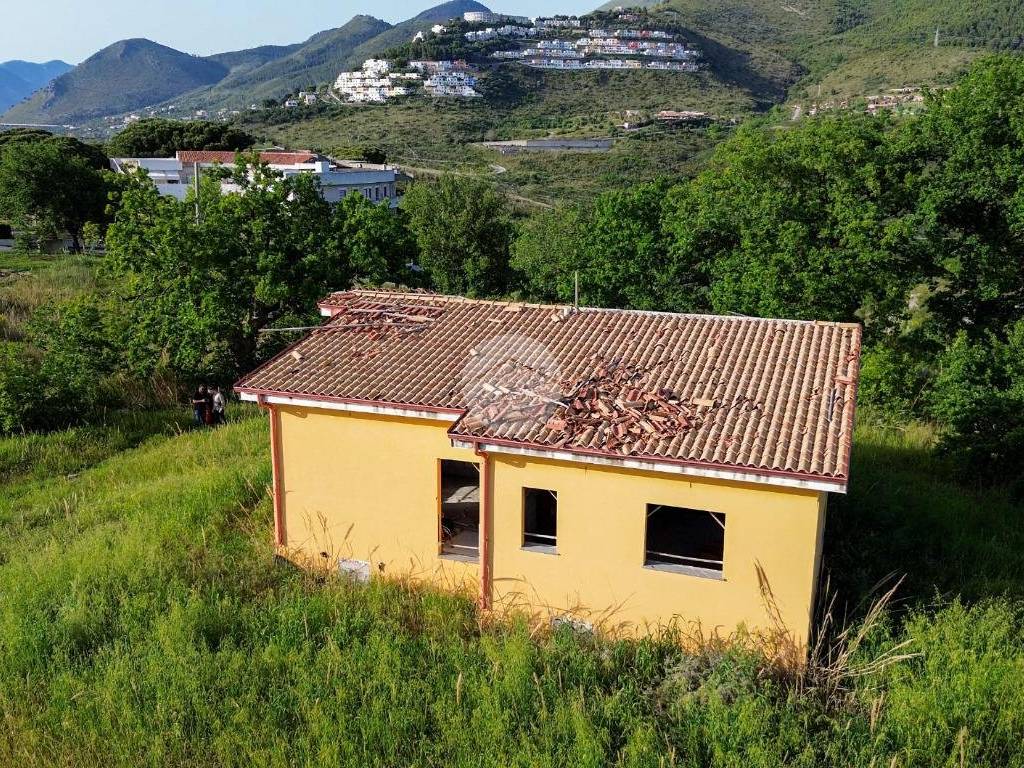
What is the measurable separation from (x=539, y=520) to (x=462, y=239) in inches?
925

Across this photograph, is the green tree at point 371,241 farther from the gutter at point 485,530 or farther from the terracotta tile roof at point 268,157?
the terracotta tile roof at point 268,157

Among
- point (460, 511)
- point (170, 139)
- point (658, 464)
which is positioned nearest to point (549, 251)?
point (460, 511)

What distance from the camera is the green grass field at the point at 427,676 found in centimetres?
826

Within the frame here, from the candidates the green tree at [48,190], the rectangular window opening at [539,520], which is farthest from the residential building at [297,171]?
the rectangular window opening at [539,520]

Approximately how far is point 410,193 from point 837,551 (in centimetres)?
2849

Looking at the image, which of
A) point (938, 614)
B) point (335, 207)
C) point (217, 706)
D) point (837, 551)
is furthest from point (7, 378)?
point (938, 614)

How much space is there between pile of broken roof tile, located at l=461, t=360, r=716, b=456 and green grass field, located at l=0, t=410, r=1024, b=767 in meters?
2.39

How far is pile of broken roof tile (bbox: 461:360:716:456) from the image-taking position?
383 inches

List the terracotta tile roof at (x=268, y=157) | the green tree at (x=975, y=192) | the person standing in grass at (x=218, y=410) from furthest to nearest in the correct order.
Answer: the terracotta tile roof at (x=268, y=157) < the person standing in grass at (x=218, y=410) < the green tree at (x=975, y=192)

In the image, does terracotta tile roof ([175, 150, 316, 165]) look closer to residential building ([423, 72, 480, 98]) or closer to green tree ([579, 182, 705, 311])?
green tree ([579, 182, 705, 311])

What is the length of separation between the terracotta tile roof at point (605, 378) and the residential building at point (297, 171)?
118ft

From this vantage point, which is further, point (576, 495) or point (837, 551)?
point (837, 551)

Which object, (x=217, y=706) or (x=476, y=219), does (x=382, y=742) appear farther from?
(x=476, y=219)

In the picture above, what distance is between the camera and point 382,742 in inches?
330
